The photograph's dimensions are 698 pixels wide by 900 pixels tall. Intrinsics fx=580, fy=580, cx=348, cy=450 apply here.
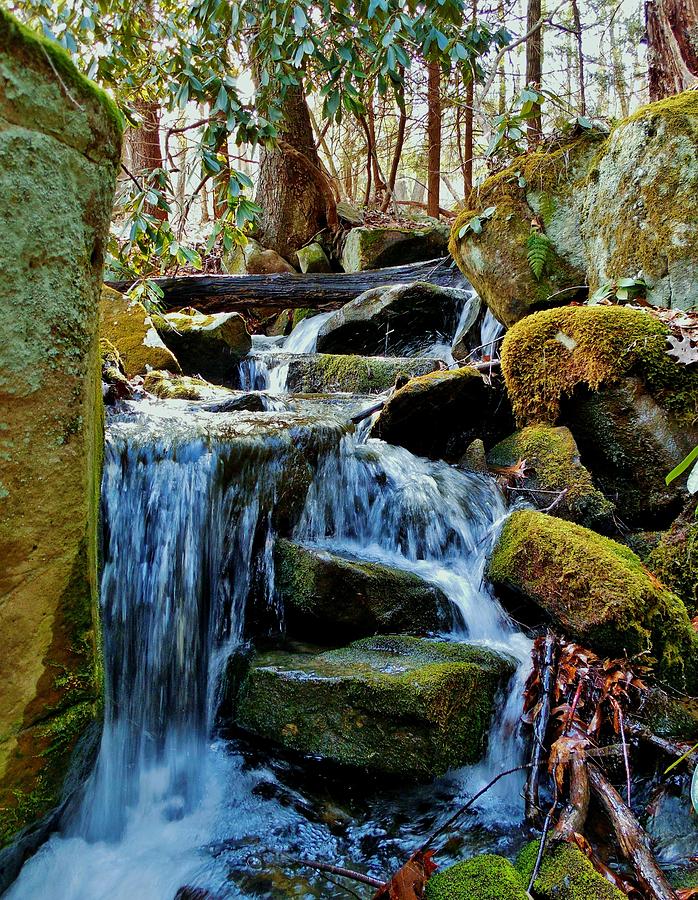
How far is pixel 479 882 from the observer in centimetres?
182

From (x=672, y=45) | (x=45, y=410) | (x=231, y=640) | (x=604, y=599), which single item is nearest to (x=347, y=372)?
(x=231, y=640)

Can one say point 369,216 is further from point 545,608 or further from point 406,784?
point 406,784

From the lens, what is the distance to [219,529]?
346 centimetres

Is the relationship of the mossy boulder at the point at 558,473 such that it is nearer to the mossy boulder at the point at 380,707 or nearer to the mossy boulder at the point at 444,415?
the mossy boulder at the point at 444,415

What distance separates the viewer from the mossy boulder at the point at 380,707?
2.55 m

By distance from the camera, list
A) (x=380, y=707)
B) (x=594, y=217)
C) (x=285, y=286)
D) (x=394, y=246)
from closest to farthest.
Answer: (x=380, y=707)
(x=594, y=217)
(x=285, y=286)
(x=394, y=246)

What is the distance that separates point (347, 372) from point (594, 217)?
9.63ft

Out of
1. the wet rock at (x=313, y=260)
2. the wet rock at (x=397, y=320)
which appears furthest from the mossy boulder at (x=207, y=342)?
the wet rock at (x=313, y=260)

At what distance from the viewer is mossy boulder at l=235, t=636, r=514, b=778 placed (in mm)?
2549

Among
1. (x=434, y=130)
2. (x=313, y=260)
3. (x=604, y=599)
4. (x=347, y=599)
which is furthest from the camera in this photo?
(x=434, y=130)

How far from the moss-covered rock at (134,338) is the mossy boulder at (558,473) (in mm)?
3589

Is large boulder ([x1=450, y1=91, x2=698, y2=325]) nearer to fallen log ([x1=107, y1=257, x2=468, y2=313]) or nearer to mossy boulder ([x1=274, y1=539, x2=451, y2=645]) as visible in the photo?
fallen log ([x1=107, y1=257, x2=468, y2=313])

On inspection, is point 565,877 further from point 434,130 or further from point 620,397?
point 434,130

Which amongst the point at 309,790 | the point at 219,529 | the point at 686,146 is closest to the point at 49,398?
the point at 219,529
